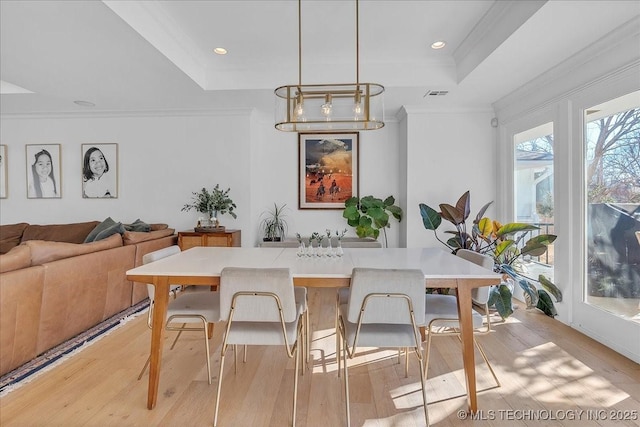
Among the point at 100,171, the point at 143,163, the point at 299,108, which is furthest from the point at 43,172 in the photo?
the point at 299,108

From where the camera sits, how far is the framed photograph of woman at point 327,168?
16.7ft

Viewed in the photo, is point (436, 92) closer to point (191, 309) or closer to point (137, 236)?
point (191, 309)

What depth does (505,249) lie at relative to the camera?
10.7 ft

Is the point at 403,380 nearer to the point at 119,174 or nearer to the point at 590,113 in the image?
the point at 590,113

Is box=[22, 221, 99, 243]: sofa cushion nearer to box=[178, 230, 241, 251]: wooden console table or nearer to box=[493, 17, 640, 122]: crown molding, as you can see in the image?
box=[178, 230, 241, 251]: wooden console table

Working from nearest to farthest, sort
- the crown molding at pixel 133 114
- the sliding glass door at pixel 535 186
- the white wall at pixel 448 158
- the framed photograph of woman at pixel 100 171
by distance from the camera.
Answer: the sliding glass door at pixel 535 186, the white wall at pixel 448 158, the crown molding at pixel 133 114, the framed photograph of woman at pixel 100 171

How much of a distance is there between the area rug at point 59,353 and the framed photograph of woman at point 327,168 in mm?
2831

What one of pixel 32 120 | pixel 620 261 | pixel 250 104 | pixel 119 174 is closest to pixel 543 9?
pixel 620 261

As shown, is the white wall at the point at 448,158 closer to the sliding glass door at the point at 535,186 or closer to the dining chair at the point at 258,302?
the sliding glass door at the point at 535,186

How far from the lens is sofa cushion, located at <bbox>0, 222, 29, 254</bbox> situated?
4262 mm

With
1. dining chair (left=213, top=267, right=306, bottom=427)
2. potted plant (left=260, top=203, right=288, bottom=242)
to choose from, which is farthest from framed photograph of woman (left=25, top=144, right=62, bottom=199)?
dining chair (left=213, top=267, right=306, bottom=427)

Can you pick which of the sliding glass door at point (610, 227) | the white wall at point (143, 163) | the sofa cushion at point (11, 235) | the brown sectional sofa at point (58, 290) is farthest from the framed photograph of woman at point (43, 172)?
the sliding glass door at point (610, 227)

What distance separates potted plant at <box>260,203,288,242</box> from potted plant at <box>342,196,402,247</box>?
990 mm

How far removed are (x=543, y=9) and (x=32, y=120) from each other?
639 centimetres
